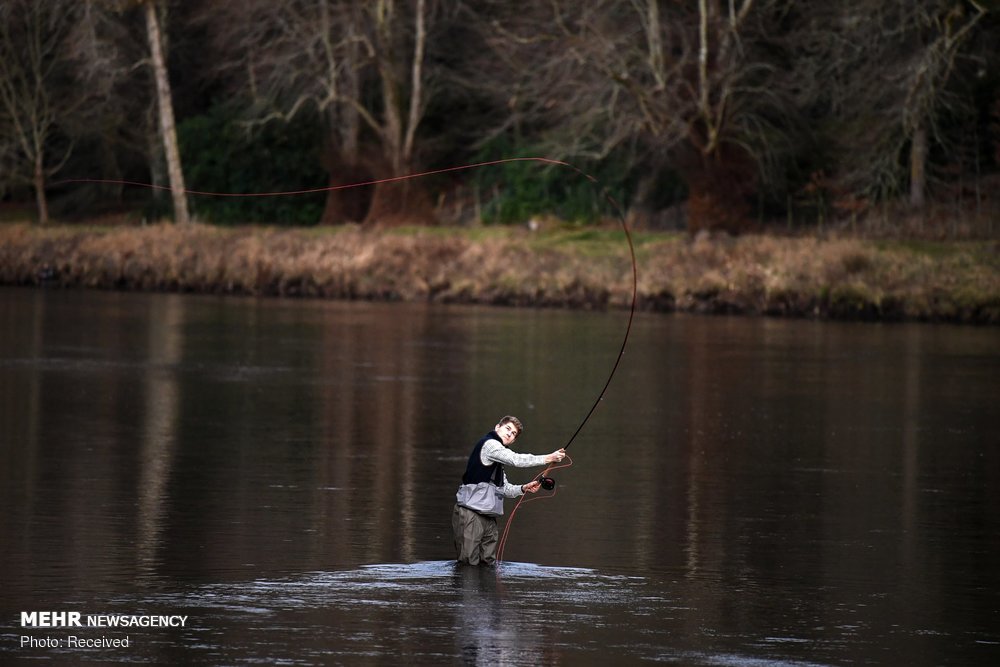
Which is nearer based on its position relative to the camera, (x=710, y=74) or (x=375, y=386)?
(x=375, y=386)

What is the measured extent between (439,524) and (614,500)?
210 centimetres

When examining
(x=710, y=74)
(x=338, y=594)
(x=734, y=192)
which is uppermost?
(x=710, y=74)

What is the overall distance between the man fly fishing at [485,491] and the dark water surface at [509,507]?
291mm

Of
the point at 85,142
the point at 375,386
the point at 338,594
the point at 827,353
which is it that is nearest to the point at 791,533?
the point at 338,594

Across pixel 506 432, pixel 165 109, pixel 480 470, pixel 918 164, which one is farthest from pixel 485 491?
pixel 165 109

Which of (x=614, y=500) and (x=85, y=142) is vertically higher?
(x=85, y=142)

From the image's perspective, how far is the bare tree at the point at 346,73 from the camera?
55281 millimetres

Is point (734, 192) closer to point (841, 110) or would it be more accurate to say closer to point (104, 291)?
point (841, 110)

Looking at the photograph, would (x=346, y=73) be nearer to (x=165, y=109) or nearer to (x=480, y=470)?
(x=165, y=109)

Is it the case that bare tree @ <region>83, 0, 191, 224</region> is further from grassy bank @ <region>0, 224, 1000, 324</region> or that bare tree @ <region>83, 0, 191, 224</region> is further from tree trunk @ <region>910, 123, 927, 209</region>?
tree trunk @ <region>910, 123, 927, 209</region>

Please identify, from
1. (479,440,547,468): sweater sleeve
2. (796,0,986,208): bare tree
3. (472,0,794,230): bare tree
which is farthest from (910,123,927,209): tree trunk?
(479,440,547,468): sweater sleeve

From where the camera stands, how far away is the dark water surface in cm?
1052

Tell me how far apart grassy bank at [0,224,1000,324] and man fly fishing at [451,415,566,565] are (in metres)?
29.7

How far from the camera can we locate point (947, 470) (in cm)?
1795
